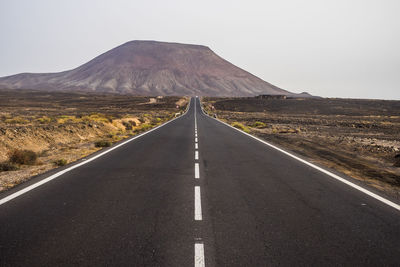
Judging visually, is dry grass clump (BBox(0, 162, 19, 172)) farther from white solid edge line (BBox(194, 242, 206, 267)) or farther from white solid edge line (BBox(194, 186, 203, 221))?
white solid edge line (BBox(194, 242, 206, 267))

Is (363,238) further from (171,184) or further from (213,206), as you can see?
(171,184)

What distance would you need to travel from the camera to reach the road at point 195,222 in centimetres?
342

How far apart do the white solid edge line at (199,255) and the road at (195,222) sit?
1 centimetres

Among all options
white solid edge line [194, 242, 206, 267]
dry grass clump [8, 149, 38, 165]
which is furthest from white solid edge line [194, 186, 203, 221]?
dry grass clump [8, 149, 38, 165]

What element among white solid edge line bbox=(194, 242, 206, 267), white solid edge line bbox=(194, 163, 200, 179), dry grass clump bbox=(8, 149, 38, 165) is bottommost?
white solid edge line bbox=(194, 163, 200, 179)

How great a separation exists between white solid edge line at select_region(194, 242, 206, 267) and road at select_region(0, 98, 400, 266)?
13 mm

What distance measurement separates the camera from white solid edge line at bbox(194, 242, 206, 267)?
3.24 meters

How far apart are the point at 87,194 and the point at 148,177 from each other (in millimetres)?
1829

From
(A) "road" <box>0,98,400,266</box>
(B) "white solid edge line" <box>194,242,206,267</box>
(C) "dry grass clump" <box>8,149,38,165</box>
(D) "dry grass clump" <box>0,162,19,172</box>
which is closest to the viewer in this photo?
(B) "white solid edge line" <box>194,242,206,267</box>

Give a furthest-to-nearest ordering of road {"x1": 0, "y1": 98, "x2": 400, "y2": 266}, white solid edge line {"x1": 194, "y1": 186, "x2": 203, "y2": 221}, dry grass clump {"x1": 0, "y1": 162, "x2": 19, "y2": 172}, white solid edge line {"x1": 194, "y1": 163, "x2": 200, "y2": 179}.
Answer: dry grass clump {"x1": 0, "y1": 162, "x2": 19, "y2": 172}, white solid edge line {"x1": 194, "y1": 163, "x2": 200, "y2": 179}, white solid edge line {"x1": 194, "y1": 186, "x2": 203, "y2": 221}, road {"x1": 0, "y1": 98, "x2": 400, "y2": 266}

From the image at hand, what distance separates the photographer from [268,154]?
37.1ft

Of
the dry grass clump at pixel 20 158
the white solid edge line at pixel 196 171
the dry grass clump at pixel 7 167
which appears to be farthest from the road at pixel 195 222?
the dry grass clump at pixel 20 158

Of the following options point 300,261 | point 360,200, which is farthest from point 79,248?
point 360,200

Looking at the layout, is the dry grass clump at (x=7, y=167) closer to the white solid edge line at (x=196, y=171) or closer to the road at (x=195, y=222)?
the road at (x=195, y=222)
